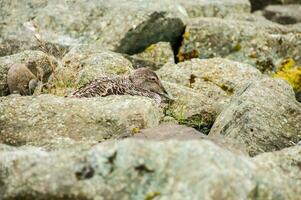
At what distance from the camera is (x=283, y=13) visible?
20.3 m

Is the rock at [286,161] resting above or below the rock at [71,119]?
above

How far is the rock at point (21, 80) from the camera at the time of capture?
12.0m

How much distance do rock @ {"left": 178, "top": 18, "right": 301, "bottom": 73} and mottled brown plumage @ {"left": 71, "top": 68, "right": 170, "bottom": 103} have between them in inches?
157

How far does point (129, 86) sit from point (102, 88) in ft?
2.13

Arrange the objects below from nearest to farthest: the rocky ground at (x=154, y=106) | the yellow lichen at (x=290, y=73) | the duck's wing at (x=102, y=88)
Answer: the rocky ground at (x=154, y=106)
the duck's wing at (x=102, y=88)
the yellow lichen at (x=290, y=73)

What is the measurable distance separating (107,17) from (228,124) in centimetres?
673

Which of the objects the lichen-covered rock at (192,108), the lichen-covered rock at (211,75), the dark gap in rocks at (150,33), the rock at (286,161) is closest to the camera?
the rock at (286,161)

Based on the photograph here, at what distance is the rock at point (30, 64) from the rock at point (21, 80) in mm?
163

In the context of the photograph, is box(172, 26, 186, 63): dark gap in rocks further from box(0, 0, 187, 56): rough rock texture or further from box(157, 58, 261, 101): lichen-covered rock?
box(157, 58, 261, 101): lichen-covered rock

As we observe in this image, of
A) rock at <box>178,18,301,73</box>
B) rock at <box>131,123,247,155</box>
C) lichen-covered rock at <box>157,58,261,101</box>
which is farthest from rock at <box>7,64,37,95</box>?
rock at <box>178,18,301,73</box>

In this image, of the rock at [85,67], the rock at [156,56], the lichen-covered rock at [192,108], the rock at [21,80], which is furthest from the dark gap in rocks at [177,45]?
the rock at [21,80]

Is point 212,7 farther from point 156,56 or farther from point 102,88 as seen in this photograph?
point 102,88

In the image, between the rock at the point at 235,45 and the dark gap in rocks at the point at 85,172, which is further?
the rock at the point at 235,45

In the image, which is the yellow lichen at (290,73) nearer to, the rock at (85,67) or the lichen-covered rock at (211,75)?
the lichen-covered rock at (211,75)
